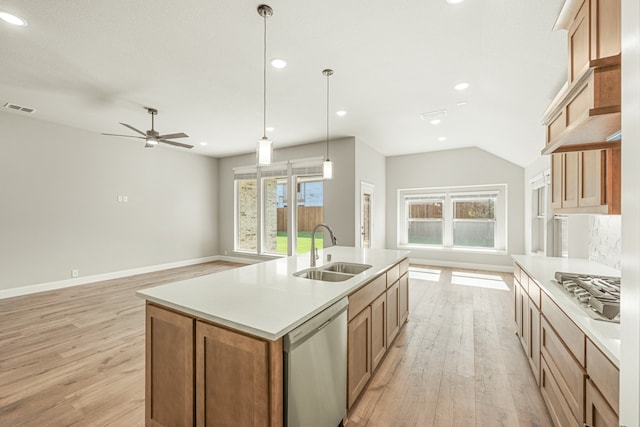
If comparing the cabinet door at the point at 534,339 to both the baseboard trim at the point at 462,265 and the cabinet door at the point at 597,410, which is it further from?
the baseboard trim at the point at 462,265

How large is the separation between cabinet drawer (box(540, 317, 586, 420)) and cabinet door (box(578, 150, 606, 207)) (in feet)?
2.68

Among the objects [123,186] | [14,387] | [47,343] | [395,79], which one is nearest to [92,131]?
[123,186]

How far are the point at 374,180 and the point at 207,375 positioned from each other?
5.55 meters

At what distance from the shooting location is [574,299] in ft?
5.15

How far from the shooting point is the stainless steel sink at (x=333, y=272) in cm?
223

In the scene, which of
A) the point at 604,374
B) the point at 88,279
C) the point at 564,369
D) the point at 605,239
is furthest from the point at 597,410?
the point at 88,279

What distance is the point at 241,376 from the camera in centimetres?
123

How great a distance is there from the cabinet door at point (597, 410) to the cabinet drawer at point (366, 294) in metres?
1.12

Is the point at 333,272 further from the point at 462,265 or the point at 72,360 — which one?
the point at 462,265

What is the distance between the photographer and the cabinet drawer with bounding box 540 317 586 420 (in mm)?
1278

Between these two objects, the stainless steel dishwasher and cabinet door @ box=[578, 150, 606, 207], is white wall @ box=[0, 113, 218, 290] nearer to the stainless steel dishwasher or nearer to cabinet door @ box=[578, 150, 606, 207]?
the stainless steel dishwasher

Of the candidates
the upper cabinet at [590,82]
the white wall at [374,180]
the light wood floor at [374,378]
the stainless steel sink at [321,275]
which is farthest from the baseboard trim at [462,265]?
the upper cabinet at [590,82]

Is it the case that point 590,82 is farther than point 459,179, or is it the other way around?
point 459,179

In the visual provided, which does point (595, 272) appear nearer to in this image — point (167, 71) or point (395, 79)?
point (395, 79)
